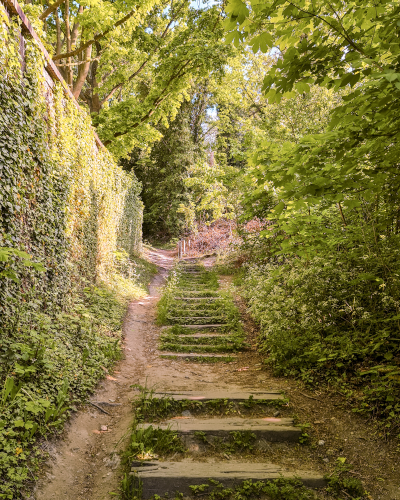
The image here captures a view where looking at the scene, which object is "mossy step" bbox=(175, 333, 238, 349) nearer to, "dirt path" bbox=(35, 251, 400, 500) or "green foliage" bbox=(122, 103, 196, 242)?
"dirt path" bbox=(35, 251, 400, 500)

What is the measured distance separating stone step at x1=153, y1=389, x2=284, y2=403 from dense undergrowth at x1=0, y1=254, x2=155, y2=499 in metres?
1.14

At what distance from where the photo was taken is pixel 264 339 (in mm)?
6629

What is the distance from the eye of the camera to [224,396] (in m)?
4.34

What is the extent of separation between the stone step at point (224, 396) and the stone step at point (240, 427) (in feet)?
1.30

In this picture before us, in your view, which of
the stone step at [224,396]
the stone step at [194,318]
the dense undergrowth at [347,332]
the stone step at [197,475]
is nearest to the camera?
the stone step at [197,475]

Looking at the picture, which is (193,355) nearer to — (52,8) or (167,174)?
(52,8)

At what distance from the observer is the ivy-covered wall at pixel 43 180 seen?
349 cm

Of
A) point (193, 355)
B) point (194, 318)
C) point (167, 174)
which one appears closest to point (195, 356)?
point (193, 355)

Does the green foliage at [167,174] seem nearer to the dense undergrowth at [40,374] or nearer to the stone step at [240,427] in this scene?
the dense undergrowth at [40,374]

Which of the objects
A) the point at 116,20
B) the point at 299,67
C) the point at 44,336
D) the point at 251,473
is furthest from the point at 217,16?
the point at 251,473

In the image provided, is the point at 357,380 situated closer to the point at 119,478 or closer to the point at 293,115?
the point at 119,478

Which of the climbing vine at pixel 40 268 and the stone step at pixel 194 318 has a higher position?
the climbing vine at pixel 40 268

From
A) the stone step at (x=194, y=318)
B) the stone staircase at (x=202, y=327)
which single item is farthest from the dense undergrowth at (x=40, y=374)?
the stone step at (x=194, y=318)

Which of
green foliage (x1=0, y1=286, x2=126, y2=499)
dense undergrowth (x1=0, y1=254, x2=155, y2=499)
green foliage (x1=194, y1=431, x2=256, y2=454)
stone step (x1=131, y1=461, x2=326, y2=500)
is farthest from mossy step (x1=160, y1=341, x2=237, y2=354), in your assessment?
stone step (x1=131, y1=461, x2=326, y2=500)
